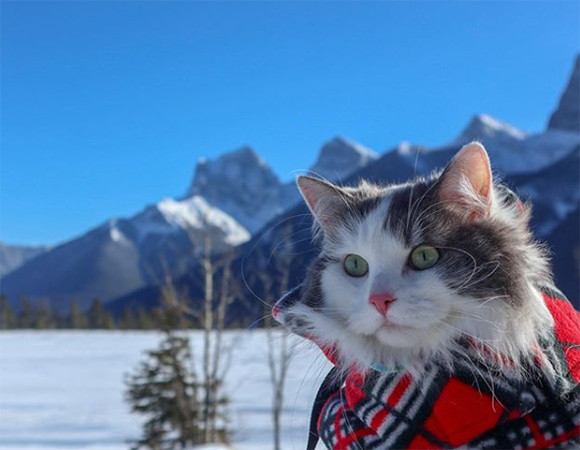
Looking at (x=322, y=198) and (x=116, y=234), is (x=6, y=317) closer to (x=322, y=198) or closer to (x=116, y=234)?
(x=322, y=198)

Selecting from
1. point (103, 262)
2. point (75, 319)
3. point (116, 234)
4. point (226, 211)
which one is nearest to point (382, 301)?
point (75, 319)

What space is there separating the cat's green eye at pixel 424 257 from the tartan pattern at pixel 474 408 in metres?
0.22

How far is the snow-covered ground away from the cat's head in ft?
23.5

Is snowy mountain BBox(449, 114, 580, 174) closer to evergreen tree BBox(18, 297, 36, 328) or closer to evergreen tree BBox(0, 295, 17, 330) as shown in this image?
evergreen tree BBox(18, 297, 36, 328)

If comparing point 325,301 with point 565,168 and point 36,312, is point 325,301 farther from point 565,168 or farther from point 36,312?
point 565,168

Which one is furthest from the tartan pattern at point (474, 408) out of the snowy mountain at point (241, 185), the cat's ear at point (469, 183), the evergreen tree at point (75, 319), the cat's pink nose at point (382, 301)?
the snowy mountain at point (241, 185)

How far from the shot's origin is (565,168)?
59000 mm

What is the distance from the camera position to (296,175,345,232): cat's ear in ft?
5.35

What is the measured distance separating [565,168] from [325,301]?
64846mm

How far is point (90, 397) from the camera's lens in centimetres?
2006

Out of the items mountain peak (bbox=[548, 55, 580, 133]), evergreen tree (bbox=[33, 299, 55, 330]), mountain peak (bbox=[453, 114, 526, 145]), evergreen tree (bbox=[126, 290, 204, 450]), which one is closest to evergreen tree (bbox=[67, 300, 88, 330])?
evergreen tree (bbox=[33, 299, 55, 330])

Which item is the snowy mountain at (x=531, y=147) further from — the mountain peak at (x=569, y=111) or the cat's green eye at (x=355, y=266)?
the cat's green eye at (x=355, y=266)

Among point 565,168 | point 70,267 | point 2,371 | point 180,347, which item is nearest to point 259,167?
point 70,267

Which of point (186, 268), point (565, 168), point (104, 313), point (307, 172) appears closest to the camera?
point (307, 172)
